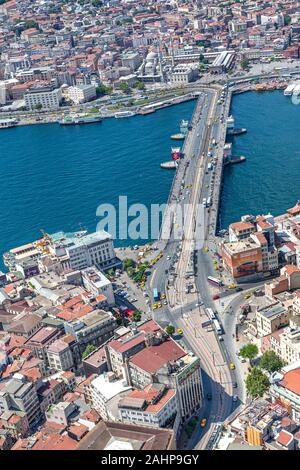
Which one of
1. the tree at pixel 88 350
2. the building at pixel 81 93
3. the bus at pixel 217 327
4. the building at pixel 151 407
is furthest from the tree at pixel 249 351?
the building at pixel 81 93

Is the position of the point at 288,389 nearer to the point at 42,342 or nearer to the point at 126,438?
the point at 126,438

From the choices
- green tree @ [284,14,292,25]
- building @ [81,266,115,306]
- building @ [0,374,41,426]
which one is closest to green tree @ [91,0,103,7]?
green tree @ [284,14,292,25]

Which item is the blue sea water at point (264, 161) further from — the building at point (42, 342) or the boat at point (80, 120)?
the building at point (42, 342)

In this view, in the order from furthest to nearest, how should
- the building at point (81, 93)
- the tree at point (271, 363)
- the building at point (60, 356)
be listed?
the building at point (81, 93)
the building at point (60, 356)
the tree at point (271, 363)

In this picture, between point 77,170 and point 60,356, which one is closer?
point 60,356

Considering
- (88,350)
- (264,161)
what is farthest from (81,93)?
(88,350)

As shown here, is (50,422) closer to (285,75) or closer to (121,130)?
(121,130)
